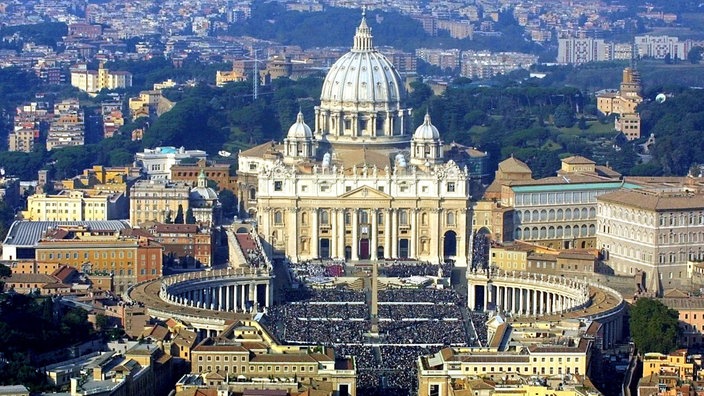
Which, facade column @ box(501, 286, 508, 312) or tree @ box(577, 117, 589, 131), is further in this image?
tree @ box(577, 117, 589, 131)

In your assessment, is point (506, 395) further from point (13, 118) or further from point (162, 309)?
point (13, 118)

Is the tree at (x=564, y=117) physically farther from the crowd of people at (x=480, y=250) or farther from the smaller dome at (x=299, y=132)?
the crowd of people at (x=480, y=250)

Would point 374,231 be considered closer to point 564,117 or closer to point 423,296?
point 423,296

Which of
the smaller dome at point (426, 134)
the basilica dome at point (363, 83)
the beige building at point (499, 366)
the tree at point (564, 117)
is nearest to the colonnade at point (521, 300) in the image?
the beige building at point (499, 366)

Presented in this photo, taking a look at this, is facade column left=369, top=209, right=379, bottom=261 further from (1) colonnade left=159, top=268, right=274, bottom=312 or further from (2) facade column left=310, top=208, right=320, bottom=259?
(1) colonnade left=159, top=268, right=274, bottom=312

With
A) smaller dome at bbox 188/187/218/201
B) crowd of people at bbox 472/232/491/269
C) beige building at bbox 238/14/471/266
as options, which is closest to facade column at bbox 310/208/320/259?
beige building at bbox 238/14/471/266

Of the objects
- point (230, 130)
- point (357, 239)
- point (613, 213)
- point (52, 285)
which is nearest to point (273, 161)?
point (357, 239)
